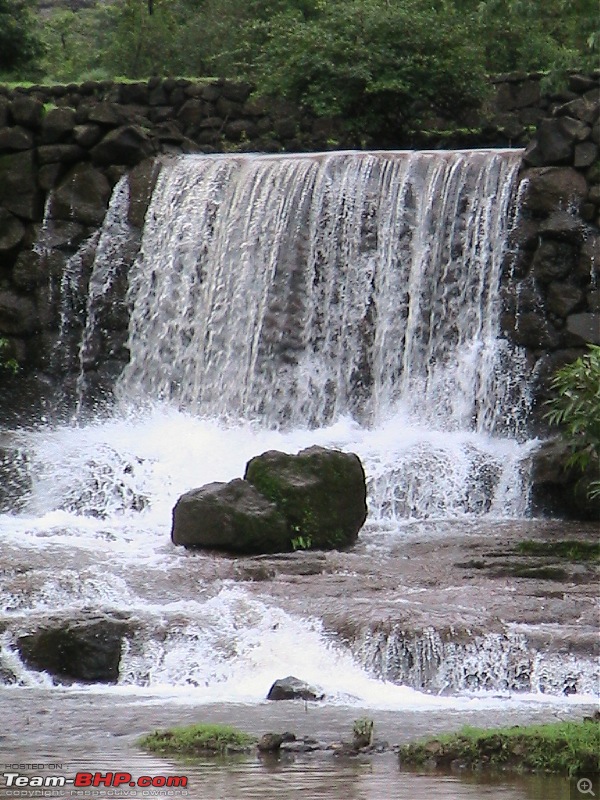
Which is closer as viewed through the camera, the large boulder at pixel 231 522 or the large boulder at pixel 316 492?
the large boulder at pixel 231 522

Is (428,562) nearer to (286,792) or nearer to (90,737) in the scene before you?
(90,737)

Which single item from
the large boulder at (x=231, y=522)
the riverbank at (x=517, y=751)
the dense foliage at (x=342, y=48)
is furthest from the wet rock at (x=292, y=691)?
the dense foliage at (x=342, y=48)

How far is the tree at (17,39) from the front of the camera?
87.8ft

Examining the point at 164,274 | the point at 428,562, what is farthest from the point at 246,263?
the point at 428,562

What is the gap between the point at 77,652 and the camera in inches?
434

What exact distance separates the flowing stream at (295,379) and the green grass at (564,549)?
538mm

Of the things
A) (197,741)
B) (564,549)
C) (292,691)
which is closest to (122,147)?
(564,549)

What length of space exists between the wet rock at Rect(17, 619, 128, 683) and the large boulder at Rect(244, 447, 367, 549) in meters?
4.08

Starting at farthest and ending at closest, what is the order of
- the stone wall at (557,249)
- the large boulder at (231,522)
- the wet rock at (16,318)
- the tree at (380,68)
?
the tree at (380,68) → the wet rock at (16,318) → the stone wall at (557,249) → the large boulder at (231,522)

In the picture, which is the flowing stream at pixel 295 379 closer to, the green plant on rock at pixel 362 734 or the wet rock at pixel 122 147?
the wet rock at pixel 122 147

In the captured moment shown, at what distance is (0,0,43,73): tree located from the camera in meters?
26.8

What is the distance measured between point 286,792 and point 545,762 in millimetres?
1464

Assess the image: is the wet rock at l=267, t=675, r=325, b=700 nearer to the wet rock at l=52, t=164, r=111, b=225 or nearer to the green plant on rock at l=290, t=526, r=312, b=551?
the green plant on rock at l=290, t=526, r=312, b=551

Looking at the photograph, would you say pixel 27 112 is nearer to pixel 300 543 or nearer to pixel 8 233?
pixel 8 233
